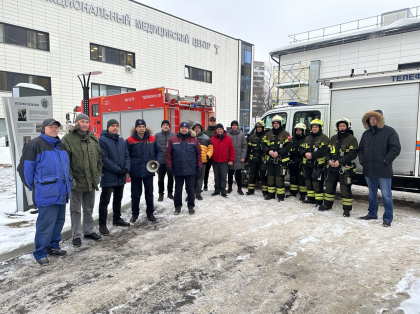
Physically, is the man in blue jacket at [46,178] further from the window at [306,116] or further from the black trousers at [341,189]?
the window at [306,116]

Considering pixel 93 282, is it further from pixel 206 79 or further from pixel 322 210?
pixel 206 79

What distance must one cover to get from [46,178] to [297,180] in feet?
17.6

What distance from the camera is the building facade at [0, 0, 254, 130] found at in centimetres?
1948

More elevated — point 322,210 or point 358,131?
point 358,131

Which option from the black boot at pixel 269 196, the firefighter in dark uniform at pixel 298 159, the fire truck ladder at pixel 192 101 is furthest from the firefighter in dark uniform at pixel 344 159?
the fire truck ladder at pixel 192 101

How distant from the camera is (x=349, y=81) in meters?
6.43

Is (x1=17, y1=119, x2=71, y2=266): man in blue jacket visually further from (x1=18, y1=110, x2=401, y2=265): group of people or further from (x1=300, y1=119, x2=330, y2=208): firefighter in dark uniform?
(x1=300, y1=119, x2=330, y2=208): firefighter in dark uniform

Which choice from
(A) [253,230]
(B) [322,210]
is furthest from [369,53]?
(A) [253,230]

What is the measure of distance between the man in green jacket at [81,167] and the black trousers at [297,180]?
14.3 ft

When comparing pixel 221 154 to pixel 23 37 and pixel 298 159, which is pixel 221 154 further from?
pixel 23 37

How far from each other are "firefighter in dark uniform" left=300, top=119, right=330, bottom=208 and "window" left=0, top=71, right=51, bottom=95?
19.9 meters

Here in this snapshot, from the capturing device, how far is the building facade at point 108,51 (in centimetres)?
1948

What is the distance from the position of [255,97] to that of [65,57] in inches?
1769

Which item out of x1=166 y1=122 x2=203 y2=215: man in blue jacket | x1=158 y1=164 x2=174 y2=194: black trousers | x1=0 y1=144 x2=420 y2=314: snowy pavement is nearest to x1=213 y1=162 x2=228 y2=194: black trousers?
x1=158 y1=164 x2=174 y2=194: black trousers
